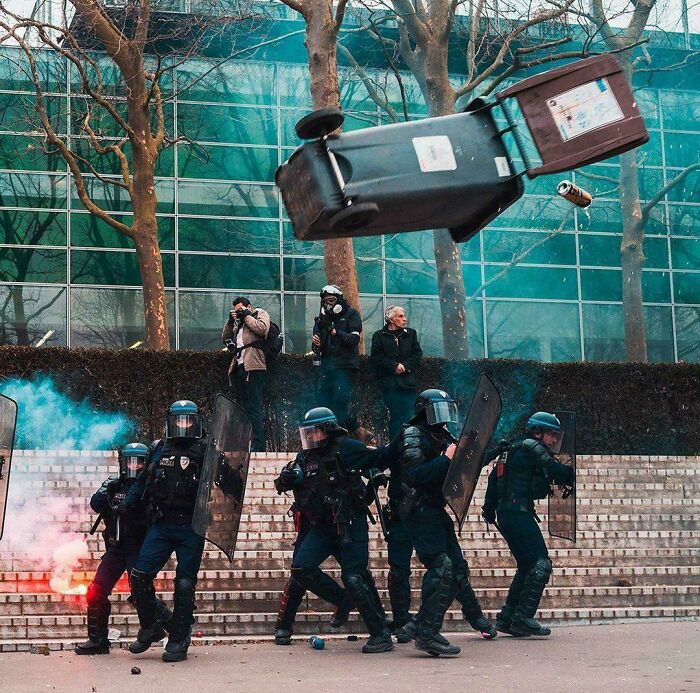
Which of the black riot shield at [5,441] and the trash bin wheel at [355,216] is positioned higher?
the trash bin wheel at [355,216]

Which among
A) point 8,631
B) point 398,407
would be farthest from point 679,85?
point 8,631

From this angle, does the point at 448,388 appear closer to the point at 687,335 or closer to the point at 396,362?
the point at 396,362

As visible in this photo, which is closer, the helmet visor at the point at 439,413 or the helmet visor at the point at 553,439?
the helmet visor at the point at 439,413

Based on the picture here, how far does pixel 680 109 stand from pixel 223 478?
21.0 meters

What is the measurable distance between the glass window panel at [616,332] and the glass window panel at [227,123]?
7263 mm

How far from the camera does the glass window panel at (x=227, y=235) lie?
81.3ft

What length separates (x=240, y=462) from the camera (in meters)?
9.78

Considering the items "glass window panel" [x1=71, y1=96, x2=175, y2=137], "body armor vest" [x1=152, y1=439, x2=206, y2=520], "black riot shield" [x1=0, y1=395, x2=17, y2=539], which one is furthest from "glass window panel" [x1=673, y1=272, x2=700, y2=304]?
"black riot shield" [x1=0, y1=395, x2=17, y2=539]

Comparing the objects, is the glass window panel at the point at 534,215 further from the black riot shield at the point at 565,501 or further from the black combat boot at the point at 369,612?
the black combat boot at the point at 369,612

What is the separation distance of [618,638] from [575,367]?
6.49m

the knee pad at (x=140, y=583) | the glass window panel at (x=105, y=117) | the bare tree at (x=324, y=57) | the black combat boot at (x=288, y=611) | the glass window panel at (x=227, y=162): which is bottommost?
the black combat boot at (x=288, y=611)

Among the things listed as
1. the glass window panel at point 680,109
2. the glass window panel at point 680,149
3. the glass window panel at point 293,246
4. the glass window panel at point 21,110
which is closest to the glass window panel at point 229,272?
the glass window panel at point 293,246

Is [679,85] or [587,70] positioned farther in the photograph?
[679,85]

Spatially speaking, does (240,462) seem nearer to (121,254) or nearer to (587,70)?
(587,70)
